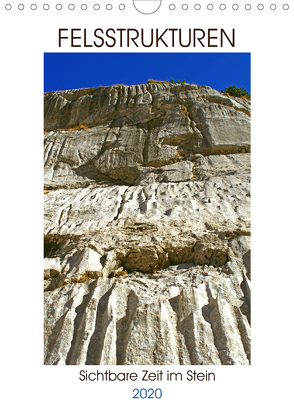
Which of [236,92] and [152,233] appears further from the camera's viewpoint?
[236,92]

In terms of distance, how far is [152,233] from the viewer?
7516mm

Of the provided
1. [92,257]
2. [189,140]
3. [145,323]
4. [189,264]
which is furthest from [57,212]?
[189,140]

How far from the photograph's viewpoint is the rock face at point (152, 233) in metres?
5.16

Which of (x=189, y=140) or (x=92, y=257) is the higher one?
(x=189, y=140)

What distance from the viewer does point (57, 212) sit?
Answer: 30.4ft

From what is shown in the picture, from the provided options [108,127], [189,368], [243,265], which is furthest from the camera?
[108,127]

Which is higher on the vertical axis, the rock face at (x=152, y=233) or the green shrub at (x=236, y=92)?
the green shrub at (x=236, y=92)

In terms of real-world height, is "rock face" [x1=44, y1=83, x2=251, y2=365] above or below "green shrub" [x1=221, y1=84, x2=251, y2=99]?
below

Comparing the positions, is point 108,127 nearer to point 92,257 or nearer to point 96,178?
point 96,178

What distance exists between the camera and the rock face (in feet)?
16.9

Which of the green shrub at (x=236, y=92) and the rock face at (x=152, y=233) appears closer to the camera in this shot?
the rock face at (x=152, y=233)

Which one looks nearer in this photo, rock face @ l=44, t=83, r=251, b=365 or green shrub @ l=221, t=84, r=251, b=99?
rock face @ l=44, t=83, r=251, b=365

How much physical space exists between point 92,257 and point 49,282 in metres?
0.90

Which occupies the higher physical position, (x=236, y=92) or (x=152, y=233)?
(x=236, y=92)
